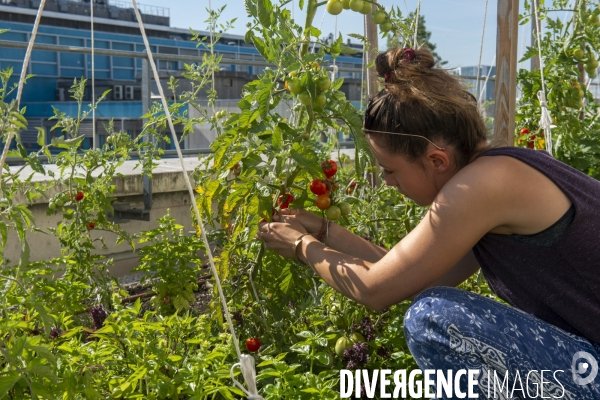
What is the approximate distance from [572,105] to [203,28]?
169 cm

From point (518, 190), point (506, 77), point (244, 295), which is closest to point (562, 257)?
point (518, 190)

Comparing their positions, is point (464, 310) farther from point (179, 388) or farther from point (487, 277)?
point (179, 388)

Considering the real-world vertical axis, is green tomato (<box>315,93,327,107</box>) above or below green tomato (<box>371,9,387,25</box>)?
below

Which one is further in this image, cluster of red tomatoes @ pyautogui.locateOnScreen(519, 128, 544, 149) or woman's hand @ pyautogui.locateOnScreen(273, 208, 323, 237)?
cluster of red tomatoes @ pyautogui.locateOnScreen(519, 128, 544, 149)

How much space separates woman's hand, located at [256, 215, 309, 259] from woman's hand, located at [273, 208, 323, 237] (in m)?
0.02

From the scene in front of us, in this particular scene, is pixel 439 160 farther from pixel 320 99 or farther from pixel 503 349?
pixel 503 349

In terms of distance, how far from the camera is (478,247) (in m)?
1.60

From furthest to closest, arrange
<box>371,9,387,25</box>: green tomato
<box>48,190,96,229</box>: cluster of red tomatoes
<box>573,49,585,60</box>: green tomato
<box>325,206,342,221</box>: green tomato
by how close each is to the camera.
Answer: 1. <box>573,49,585,60</box>: green tomato
2. <box>48,190,96,229</box>: cluster of red tomatoes
3. <box>371,9,387,25</box>: green tomato
4. <box>325,206,342,221</box>: green tomato

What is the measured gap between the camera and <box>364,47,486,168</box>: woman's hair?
1.50m

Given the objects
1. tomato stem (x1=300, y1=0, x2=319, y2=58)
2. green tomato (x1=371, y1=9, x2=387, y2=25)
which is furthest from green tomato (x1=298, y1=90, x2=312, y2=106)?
green tomato (x1=371, y1=9, x2=387, y2=25)

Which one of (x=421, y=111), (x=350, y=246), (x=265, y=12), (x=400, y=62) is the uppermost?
(x=265, y=12)

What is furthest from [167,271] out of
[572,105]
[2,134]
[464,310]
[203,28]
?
[572,105]

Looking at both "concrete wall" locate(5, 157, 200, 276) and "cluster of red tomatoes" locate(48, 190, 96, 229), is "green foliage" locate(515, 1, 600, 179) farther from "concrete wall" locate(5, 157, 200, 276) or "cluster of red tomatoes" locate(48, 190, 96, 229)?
"cluster of red tomatoes" locate(48, 190, 96, 229)

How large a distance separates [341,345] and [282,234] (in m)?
0.40
